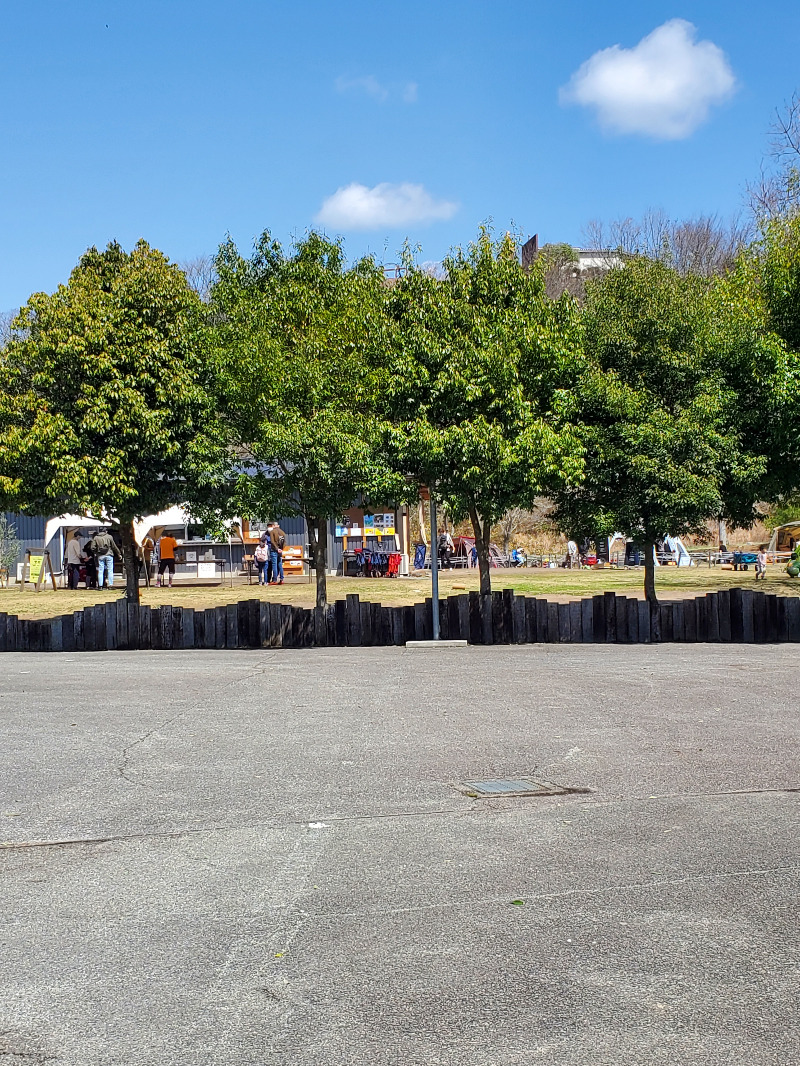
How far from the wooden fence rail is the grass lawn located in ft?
12.9

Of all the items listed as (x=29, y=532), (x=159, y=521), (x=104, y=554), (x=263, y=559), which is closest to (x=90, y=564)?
(x=104, y=554)

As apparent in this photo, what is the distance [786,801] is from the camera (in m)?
6.81

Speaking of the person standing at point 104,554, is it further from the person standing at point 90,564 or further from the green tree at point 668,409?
the green tree at point 668,409

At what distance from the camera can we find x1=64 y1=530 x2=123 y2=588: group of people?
29.3 metres

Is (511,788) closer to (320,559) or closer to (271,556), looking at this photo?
(320,559)

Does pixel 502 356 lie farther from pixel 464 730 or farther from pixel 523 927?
pixel 523 927

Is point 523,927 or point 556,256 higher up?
point 556,256

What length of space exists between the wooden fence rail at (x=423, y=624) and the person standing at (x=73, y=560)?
11.5 metres

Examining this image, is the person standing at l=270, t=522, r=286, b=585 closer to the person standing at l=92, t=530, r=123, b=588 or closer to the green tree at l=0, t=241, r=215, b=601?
the person standing at l=92, t=530, r=123, b=588

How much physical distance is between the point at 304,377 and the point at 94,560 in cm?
1453

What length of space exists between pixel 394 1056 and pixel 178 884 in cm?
201

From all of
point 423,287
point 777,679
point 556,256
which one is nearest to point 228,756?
point 777,679

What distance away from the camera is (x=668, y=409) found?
18797mm

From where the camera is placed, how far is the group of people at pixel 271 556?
29672 mm
